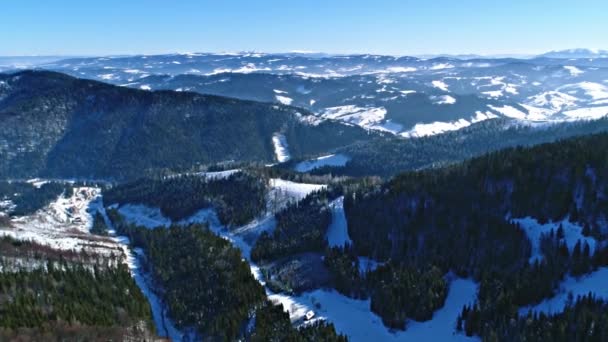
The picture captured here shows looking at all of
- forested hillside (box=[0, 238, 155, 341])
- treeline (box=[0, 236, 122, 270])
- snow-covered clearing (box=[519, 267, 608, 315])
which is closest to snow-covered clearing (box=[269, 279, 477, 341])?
snow-covered clearing (box=[519, 267, 608, 315])

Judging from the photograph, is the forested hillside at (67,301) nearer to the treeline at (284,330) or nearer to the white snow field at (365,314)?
the treeline at (284,330)

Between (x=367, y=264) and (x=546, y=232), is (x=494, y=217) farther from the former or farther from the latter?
(x=367, y=264)

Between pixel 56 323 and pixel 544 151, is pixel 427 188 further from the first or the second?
pixel 56 323

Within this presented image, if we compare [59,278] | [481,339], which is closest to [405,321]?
[481,339]

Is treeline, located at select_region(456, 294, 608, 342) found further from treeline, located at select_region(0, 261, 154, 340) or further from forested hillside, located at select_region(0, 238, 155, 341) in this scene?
treeline, located at select_region(0, 261, 154, 340)

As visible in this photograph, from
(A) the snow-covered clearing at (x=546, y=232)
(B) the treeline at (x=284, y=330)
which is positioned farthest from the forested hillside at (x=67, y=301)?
(A) the snow-covered clearing at (x=546, y=232)

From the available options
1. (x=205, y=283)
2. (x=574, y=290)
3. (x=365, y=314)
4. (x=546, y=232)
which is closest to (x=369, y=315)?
A: (x=365, y=314)

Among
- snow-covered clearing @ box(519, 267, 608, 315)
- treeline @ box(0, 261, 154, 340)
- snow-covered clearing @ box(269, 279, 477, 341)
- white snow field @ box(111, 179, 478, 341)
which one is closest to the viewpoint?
treeline @ box(0, 261, 154, 340)
